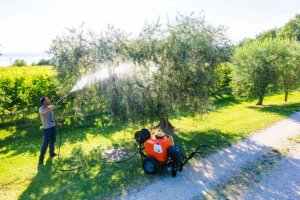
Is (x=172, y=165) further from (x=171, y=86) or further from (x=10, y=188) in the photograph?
(x=10, y=188)

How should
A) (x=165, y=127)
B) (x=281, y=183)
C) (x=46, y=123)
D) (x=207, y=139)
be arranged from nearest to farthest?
1. (x=281, y=183)
2. (x=46, y=123)
3. (x=207, y=139)
4. (x=165, y=127)

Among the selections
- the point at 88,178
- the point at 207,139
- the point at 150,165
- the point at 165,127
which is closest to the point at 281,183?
the point at 150,165

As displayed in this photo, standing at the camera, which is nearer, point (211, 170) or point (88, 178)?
point (88, 178)

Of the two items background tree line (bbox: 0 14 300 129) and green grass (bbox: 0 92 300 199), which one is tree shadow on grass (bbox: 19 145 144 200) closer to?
green grass (bbox: 0 92 300 199)

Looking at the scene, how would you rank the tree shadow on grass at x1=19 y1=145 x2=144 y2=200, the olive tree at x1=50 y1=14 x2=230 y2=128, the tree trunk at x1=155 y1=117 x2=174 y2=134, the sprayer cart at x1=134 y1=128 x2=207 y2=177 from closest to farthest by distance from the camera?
the tree shadow on grass at x1=19 y1=145 x2=144 y2=200, the sprayer cart at x1=134 y1=128 x2=207 y2=177, the olive tree at x1=50 y1=14 x2=230 y2=128, the tree trunk at x1=155 y1=117 x2=174 y2=134

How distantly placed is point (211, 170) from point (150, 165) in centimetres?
245

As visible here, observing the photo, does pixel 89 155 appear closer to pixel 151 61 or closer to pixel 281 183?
pixel 151 61

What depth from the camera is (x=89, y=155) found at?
1249 cm

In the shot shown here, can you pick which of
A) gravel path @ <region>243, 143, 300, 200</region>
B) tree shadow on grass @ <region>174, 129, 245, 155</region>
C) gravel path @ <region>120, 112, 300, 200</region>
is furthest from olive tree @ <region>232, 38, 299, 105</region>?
gravel path @ <region>243, 143, 300, 200</region>

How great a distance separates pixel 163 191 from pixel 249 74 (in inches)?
797

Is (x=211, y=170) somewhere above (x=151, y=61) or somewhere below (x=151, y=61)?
below

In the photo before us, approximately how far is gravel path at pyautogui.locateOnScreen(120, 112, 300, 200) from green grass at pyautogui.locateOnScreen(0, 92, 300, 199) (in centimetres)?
57

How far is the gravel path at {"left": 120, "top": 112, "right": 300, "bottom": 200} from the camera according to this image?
869 cm

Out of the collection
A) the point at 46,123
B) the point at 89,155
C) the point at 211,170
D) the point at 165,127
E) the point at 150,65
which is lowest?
the point at 89,155
